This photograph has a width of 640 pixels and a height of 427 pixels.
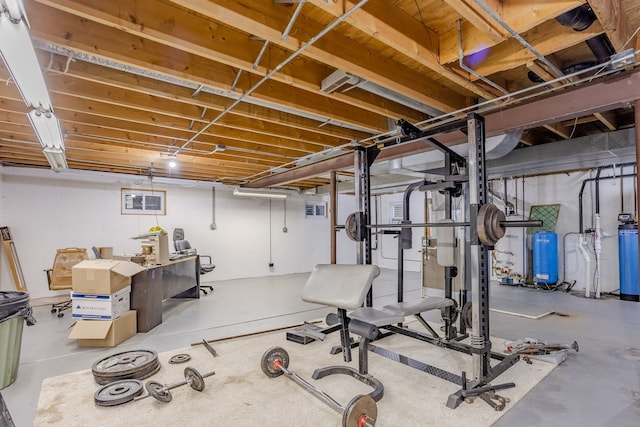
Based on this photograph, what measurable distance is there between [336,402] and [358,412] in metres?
0.38

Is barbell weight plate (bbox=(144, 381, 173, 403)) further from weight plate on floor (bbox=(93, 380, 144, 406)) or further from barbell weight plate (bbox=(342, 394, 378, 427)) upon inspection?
barbell weight plate (bbox=(342, 394, 378, 427))

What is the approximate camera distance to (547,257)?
20.3 feet

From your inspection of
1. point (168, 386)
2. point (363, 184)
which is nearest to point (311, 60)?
point (363, 184)

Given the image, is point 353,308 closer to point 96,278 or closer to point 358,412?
point 358,412

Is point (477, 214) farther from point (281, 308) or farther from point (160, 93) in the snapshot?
point (281, 308)

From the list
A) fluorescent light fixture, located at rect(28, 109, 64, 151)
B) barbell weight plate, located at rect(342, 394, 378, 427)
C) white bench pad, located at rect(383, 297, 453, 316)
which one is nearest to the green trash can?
fluorescent light fixture, located at rect(28, 109, 64, 151)

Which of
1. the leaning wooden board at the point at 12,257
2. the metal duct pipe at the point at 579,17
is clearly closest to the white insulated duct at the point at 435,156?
the metal duct pipe at the point at 579,17

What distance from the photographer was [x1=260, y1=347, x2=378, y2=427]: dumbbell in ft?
5.92

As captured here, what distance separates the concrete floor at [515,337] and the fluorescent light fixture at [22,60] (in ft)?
7.38

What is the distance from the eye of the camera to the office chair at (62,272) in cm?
469

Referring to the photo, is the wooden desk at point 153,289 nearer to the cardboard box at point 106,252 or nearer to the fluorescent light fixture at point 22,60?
the cardboard box at point 106,252

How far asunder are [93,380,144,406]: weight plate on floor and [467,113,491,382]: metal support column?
2567 millimetres

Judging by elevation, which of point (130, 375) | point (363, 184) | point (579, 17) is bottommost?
point (130, 375)

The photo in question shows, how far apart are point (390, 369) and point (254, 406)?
3.98 feet
